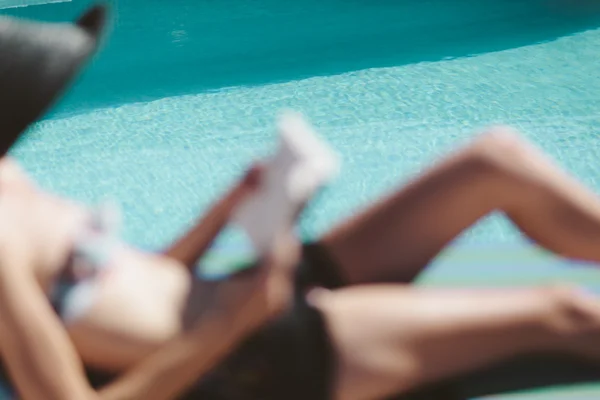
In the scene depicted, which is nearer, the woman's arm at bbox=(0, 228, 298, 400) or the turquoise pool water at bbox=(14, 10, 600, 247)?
the woman's arm at bbox=(0, 228, 298, 400)

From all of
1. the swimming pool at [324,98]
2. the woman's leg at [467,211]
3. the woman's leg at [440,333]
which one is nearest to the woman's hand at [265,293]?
the woman's leg at [440,333]

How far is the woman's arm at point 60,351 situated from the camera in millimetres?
926

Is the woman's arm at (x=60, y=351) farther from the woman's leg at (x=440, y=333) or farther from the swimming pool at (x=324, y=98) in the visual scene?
the swimming pool at (x=324, y=98)

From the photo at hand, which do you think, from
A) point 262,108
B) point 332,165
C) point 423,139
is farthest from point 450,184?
point 262,108

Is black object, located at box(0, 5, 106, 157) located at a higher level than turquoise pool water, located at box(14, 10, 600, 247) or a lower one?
higher

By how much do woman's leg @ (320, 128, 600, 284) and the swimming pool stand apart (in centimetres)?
49

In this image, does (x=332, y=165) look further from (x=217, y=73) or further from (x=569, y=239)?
(x=217, y=73)

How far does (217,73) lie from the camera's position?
11.1 feet

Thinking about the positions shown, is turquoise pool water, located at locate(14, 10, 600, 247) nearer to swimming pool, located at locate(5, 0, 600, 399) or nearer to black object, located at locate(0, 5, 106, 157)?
swimming pool, located at locate(5, 0, 600, 399)

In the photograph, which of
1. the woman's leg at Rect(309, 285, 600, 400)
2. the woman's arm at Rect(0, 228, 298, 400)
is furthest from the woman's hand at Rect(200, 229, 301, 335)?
the woman's leg at Rect(309, 285, 600, 400)

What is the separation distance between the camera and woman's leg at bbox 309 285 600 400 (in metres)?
1.05

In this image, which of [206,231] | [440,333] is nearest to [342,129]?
[206,231]

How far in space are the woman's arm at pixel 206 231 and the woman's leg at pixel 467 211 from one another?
18 cm

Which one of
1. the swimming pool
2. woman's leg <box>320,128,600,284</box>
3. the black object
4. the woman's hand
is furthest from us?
the swimming pool
